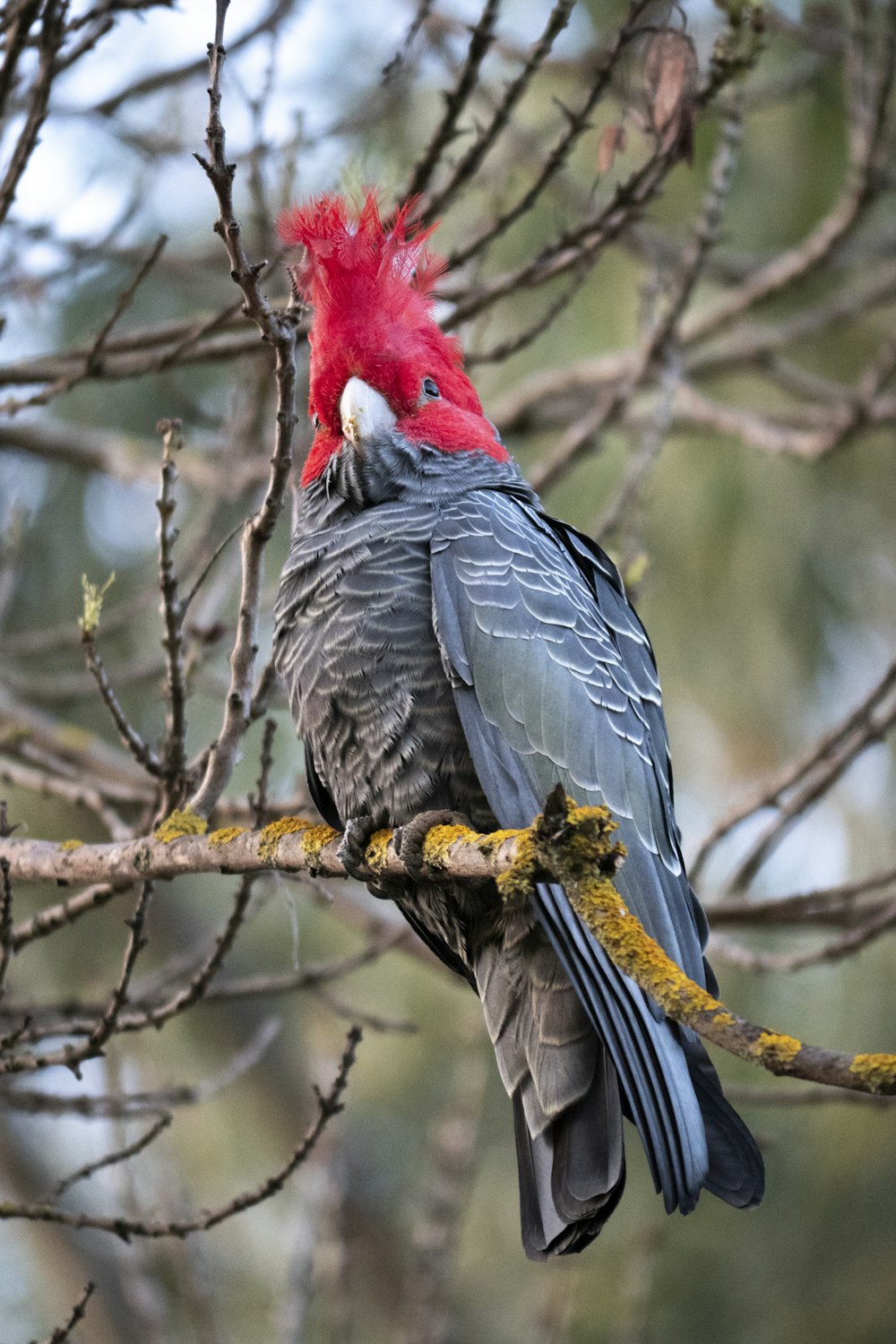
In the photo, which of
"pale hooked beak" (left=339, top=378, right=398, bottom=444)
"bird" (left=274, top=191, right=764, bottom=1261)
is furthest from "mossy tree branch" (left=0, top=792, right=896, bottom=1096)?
"pale hooked beak" (left=339, top=378, right=398, bottom=444)

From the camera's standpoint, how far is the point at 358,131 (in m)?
5.97

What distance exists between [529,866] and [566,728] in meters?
1.23

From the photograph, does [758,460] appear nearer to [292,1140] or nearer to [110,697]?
[292,1140]

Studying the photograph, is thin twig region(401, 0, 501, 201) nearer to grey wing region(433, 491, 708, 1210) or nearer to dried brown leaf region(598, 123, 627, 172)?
dried brown leaf region(598, 123, 627, 172)

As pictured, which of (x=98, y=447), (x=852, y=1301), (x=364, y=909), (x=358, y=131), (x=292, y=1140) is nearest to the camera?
(x=364, y=909)

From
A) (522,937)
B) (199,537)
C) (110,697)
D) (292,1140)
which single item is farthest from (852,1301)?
(110,697)

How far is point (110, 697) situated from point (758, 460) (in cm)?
634

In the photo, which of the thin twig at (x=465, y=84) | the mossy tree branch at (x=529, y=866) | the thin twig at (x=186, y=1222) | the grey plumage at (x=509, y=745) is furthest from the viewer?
the thin twig at (x=465, y=84)

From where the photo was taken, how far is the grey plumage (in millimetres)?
3398

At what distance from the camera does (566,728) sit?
365 cm

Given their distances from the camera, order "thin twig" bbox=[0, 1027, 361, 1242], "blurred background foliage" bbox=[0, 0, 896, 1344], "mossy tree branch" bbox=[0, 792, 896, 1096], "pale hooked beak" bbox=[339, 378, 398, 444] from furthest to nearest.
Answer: "blurred background foliage" bbox=[0, 0, 896, 1344] < "pale hooked beak" bbox=[339, 378, 398, 444] < "thin twig" bbox=[0, 1027, 361, 1242] < "mossy tree branch" bbox=[0, 792, 896, 1096]

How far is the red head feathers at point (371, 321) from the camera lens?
3988 millimetres

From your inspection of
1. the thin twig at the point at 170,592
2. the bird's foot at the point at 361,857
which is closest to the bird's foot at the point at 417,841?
the bird's foot at the point at 361,857

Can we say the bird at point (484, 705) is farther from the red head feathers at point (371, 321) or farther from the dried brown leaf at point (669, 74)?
the dried brown leaf at point (669, 74)
